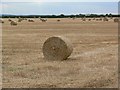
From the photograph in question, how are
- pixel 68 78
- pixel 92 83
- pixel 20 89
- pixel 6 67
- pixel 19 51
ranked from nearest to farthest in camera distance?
pixel 20 89
pixel 92 83
pixel 68 78
pixel 6 67
pixel 19 51

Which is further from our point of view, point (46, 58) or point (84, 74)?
point (46, 58)

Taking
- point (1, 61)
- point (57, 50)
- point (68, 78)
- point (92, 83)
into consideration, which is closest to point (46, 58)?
point (57, 50)

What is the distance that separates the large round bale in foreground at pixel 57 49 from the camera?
16.9 m

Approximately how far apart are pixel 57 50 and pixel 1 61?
2399mm

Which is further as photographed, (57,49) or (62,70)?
(57,49)

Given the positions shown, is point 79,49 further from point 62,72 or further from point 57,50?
point 62,72

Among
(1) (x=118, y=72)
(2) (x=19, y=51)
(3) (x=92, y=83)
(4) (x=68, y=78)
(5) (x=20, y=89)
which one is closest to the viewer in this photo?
(5) (x=20, y=89)

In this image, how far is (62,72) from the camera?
13555mm

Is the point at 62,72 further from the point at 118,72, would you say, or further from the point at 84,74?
the point at 118,72

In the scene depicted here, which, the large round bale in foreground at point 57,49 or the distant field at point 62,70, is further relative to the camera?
the large round bale in foreground at point 57,49

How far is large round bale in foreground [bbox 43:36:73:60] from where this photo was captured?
1686 centimetres

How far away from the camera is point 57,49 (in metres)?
17.1

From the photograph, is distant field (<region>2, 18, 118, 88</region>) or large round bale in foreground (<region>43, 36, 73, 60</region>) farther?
large round bale in foreground (<region>43, 36, 73, 60</region>)

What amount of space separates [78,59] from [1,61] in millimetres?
3116
